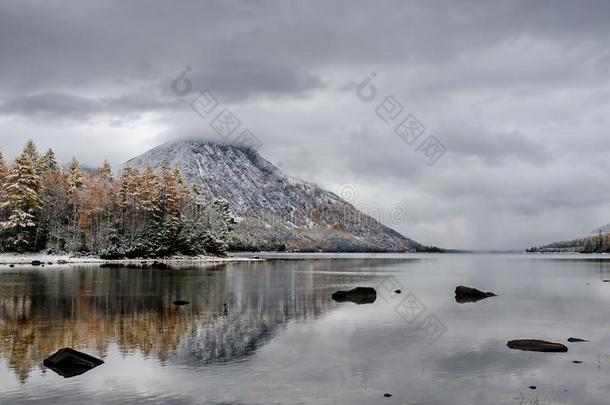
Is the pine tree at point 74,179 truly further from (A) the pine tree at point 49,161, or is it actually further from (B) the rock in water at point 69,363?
(B) the rock in water at point 69,363

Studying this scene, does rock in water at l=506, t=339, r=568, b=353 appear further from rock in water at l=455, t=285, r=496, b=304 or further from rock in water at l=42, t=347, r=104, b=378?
rock in water at l=455, t=285, r=496, b=304

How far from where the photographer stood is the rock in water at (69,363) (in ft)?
85.4

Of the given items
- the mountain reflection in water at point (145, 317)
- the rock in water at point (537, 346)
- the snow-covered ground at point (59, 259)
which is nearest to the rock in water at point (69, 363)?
the mountain reflection in water at point (145, 317)

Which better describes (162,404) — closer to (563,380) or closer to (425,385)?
(425,385)

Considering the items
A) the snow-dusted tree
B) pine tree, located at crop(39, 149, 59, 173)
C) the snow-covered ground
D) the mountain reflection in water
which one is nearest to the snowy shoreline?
the snow-covered ground

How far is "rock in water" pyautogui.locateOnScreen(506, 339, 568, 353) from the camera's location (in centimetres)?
3358

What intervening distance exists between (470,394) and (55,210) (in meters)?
132

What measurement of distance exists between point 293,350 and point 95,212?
123027mm

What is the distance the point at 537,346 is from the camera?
3388cm

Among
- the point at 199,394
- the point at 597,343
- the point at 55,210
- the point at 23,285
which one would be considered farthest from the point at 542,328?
the point at 55,210

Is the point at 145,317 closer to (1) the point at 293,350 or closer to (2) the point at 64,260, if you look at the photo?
(1) the point at 293,350

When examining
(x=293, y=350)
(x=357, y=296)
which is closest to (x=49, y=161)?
(x=357, y=296)

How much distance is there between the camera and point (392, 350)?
33.7 m

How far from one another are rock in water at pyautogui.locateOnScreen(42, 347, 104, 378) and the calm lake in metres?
0.49
